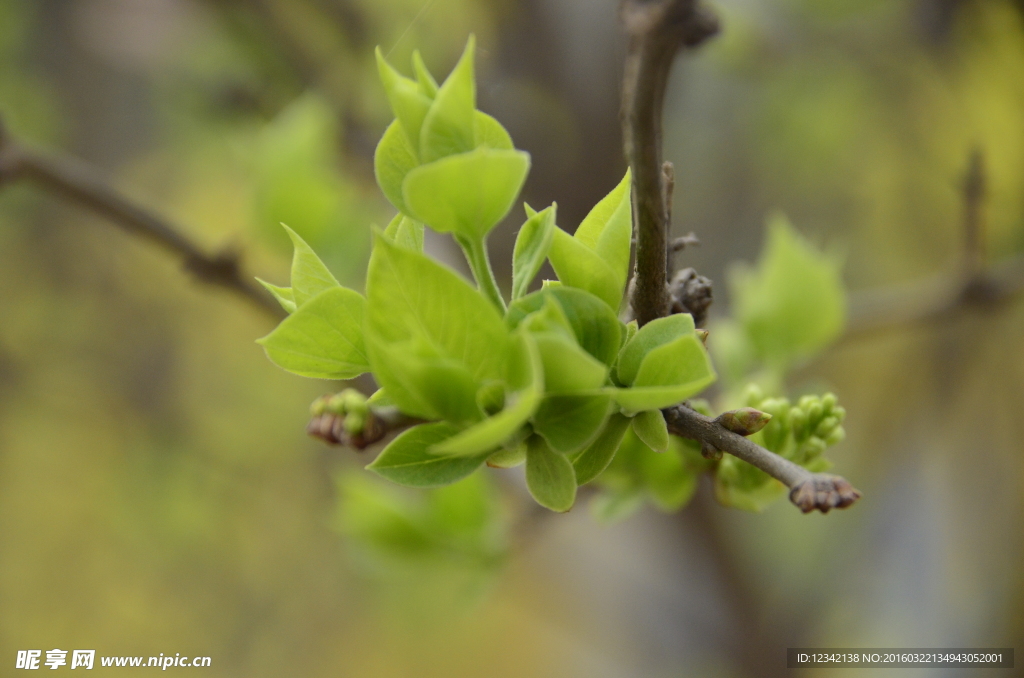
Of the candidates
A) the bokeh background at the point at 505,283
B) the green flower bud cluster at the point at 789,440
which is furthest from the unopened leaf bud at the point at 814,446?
the bokeh background at the point at 505,283

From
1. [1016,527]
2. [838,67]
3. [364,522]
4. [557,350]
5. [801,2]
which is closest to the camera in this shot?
[557,350]

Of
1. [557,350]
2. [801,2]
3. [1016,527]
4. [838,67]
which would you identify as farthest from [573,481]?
[838,67]

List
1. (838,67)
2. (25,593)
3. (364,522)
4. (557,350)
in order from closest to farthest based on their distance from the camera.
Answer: (557,350), (364,522), (838,67), (25,593)

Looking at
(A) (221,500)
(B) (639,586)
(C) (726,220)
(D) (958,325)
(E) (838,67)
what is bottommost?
(B) (639,586)

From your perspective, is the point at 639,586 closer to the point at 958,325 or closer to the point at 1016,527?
the point at 1016,527

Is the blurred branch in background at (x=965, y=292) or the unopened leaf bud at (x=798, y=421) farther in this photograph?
the blurred branch in background at (x=965, y=292)

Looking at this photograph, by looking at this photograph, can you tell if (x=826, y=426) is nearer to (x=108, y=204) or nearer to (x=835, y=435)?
(x=835, y=435)

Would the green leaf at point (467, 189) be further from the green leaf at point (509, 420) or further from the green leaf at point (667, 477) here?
the green leaf at point (667, 477)
